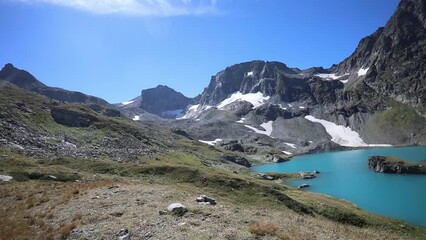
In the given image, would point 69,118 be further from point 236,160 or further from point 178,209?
point 236,160

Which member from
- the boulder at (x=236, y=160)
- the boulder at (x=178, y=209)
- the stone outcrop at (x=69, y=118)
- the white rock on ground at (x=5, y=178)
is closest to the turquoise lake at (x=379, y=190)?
the boulder at (x=178, y=209)

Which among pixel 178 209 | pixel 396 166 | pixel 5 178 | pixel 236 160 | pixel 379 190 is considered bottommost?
pixel 236 160

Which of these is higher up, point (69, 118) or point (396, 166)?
point (69, 118)

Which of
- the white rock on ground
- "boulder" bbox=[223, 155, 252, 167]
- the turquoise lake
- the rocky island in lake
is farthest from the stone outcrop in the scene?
the rocky island in lake

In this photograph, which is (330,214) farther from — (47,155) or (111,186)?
(47,155)

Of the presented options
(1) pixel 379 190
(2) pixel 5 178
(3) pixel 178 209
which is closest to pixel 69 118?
(2) pixel 5 178

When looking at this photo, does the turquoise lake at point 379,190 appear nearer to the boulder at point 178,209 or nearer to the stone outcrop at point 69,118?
the boulder at point 178,209

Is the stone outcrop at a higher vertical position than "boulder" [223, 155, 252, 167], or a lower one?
higher

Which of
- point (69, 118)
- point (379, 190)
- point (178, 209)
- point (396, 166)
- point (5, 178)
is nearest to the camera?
point (178, 209)

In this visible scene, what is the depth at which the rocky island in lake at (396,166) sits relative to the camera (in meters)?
117

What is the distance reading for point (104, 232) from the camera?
18828 millimetres

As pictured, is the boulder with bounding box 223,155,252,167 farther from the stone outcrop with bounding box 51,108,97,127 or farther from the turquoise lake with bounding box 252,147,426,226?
the stone outcrop with bounding box 51,108,97,127

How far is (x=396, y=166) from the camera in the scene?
122 m

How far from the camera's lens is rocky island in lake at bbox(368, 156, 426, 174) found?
11738cm
